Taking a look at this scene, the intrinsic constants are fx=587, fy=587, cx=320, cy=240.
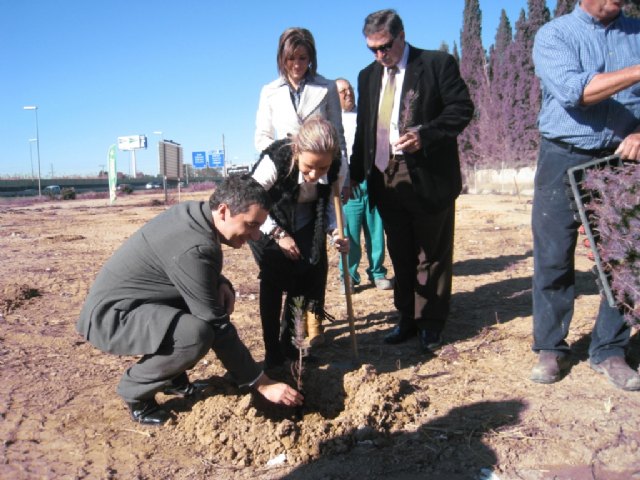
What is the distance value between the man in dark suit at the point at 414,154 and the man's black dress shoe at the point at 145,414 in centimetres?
174

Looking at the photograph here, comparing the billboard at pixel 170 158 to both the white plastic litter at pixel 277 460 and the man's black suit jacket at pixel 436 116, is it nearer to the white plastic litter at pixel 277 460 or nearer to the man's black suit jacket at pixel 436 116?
the man's black suit jacket at pixel 436 116

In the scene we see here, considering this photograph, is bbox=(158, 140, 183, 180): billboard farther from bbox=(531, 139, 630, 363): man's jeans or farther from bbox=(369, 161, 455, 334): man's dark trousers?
bbox=(531, 139, 630, 363): man's jeans

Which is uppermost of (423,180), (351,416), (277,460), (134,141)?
(134,141)

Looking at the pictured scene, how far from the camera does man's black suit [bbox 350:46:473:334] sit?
370 centimetres

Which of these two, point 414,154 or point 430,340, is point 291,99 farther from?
point 430,340

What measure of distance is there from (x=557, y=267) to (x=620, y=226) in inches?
19.8

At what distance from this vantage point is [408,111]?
367cm

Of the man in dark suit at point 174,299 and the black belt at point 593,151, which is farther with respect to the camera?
the black belt at point 593,151

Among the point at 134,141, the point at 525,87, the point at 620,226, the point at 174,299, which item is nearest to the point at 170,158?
the point at 525,87

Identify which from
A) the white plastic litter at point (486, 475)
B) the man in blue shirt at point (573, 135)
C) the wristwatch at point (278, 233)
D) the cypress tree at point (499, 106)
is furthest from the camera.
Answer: the cypress tree at point (499, 106)

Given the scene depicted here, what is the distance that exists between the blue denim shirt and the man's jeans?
157 mm

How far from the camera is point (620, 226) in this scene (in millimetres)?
2830

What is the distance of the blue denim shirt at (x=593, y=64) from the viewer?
118 inches

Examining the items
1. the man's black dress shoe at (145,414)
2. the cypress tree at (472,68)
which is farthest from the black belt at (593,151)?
the cypress tree at (472,68)
